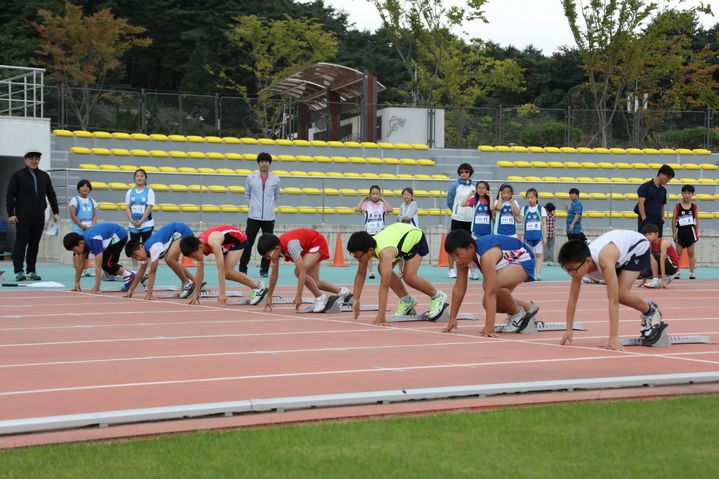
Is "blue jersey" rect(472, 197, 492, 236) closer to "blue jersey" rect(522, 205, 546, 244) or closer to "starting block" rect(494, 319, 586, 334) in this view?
"blue jersey" rect(522, 205, 546, 244)

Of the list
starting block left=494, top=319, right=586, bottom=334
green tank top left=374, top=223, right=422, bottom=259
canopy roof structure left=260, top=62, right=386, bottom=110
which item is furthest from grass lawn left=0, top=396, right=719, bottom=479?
canopy roof structure left=260, top=62, right=386, bottom=110

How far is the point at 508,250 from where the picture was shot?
10992mm

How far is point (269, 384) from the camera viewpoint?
296 inches

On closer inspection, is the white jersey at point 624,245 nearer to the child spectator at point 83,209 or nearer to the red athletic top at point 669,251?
the red athletic top at point 669,251

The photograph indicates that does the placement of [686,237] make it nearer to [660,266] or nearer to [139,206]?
[660,266]

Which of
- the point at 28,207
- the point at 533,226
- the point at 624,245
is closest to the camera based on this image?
the point at 624,245

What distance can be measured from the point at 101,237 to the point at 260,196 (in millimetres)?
3855

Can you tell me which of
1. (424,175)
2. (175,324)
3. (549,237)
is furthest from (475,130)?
(175,324)

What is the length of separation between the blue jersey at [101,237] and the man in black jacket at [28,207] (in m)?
A: 1.85

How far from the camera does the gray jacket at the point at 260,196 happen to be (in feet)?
62.6

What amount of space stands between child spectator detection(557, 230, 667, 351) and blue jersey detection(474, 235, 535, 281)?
1.15 metres

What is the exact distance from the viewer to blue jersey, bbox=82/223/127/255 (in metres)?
15.8

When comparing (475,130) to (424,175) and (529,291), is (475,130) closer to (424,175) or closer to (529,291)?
(424,175)

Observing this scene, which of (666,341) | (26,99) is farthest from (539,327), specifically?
(26,99)
